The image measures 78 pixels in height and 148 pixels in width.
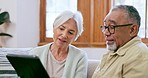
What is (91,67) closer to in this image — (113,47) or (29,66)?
(113,47)

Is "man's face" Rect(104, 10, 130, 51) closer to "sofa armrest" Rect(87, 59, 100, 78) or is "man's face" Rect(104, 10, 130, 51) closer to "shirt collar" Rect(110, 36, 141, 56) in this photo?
"shirt collar" Rect(110, 36, 141, 56)

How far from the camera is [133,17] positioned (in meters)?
1.66

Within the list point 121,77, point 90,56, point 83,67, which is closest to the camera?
point 121,77

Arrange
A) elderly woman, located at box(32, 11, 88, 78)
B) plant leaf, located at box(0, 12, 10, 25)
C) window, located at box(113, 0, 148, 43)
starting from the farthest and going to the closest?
plant leaf, located at box(0, 12, 10, 25) → window, located at box(113, 0, 148, 43) → elderly woman, located at box(32, 11, 88, 78)

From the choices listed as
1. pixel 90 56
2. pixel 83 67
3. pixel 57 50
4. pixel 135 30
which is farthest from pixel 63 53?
pixel 90 56

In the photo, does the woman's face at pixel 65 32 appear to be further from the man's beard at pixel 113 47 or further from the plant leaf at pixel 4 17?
the plant leaf at pixel 4 17

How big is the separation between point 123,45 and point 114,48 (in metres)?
0.06

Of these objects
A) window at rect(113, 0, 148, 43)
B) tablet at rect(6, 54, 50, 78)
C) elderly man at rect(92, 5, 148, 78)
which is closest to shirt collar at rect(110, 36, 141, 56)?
elderly man at rect(92, 5, 148, 78)

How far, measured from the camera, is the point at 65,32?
2.15 meters

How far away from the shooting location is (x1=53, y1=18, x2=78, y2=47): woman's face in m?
2.15

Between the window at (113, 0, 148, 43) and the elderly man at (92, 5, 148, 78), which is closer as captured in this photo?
the elderly man at (92, 5, 148, 78)

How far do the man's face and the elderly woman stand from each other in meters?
0.47

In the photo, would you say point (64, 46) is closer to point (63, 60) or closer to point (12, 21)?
point (63, 60)

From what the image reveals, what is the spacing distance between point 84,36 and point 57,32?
1844 mm
